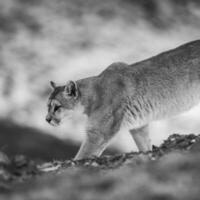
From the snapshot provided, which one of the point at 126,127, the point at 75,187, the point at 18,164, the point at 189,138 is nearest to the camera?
the point at 75,187

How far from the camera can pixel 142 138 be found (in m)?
11.6

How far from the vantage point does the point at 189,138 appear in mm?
9375

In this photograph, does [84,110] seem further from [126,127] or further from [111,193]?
[111,193]

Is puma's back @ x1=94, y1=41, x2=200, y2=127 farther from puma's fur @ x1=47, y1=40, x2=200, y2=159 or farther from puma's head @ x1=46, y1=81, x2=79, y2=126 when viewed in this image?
puma's head @ x1=46, y1=81, x2=79, y2=126

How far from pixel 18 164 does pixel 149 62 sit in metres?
5.95

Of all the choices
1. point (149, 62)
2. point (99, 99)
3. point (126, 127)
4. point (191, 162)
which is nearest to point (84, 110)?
point (99, 99)

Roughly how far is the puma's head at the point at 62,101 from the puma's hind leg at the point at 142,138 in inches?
75.9

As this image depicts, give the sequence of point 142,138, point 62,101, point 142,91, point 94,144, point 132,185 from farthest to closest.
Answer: point 142,138
point 62,101
point 142,91
point 94,144
point 132,185

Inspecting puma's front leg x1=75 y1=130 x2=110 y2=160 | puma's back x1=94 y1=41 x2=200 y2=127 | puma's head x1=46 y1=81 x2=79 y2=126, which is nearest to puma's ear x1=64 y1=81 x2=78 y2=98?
puma's head x1=46 y1=81 x2=79 y2=126

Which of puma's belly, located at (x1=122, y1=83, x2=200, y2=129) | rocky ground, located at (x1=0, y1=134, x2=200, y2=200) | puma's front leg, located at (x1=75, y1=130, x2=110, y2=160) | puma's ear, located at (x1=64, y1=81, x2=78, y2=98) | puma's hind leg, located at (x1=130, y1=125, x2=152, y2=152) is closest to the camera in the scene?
rocky ground, located at (x1=0, y1=134, x2=200, y2=200)

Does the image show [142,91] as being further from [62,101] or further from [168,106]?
[62,101]

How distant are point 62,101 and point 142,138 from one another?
2457 mm

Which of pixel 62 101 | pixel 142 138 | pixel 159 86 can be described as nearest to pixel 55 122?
pixel 62 101

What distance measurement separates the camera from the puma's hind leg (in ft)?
37.7
